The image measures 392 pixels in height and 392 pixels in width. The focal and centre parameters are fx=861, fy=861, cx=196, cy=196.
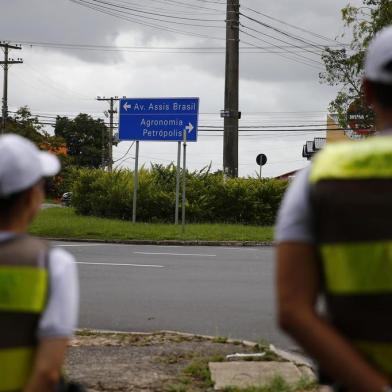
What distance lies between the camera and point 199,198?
92.1 ft

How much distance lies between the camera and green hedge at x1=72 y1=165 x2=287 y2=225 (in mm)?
27812

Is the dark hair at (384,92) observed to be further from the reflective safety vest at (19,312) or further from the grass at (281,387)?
the grass at (281,387)

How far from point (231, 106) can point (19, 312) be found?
29475 mm

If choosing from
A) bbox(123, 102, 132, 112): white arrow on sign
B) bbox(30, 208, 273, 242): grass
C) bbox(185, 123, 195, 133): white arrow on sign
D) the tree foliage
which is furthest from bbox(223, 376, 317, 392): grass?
the tree foliage

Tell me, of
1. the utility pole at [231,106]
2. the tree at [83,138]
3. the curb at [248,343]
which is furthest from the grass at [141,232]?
the tree at [83,138]

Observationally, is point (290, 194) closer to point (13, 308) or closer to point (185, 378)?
point (13, 308)

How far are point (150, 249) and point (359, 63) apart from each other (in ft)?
39.0

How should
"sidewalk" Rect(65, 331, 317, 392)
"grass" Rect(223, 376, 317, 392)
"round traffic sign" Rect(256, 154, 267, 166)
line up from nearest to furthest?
1. "grass" Rect(223, 376, 317, 392)
2. "sidewalk" Rect(65, 331, 317, 392)
3. "round traffic sign" Rect(256, 154, 267, 166)

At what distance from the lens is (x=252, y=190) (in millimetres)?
28109

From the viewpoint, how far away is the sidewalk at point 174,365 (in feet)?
19.2

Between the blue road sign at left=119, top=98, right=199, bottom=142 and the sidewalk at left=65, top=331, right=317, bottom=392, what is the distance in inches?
631

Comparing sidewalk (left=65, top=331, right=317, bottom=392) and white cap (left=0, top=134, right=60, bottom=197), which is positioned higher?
white cap (left=0, top=134, right=60, bottom=197)

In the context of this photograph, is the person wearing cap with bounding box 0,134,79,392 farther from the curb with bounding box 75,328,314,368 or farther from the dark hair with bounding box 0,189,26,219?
the curb with bounding box 75,328,314,368

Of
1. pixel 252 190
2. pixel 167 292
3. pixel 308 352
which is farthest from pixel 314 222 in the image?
pixel 252 190
